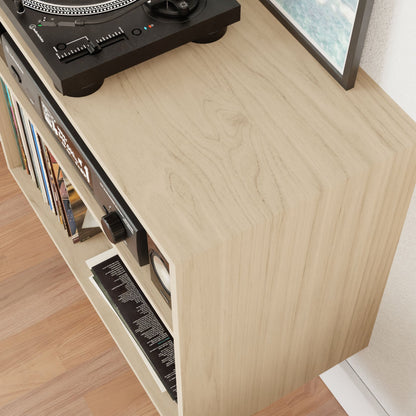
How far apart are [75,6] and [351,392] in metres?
0.98

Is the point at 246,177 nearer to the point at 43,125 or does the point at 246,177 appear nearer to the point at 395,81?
the point at 395,81

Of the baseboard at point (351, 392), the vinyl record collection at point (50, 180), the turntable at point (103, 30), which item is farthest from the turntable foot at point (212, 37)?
the baseboard at point (351, 392)

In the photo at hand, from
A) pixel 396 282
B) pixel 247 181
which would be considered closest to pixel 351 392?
pixel 396 282

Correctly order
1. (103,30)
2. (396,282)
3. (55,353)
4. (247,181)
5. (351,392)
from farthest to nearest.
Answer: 1. (55,353)
2. (351,392)
3. (396,282)
4. (103,30)
5. (247,181)

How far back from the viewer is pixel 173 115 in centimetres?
102

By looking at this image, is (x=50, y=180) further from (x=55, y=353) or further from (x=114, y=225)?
(x=114, y=225)

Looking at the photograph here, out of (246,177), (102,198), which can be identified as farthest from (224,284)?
(102,198)

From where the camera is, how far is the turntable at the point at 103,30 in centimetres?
102

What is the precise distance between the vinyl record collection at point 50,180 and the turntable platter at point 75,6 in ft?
1.37

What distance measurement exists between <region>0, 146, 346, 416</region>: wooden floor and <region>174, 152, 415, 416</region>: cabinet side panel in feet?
1.18

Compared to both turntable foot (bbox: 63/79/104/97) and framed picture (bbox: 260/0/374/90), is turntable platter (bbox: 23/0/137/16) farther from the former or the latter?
framed picture (bbox: 260/0/374/90)

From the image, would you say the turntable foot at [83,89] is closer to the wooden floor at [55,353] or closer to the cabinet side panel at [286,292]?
the cabinet side panel at [286,292]

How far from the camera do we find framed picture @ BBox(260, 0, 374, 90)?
3.17 feet

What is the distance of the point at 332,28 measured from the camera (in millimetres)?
1017
